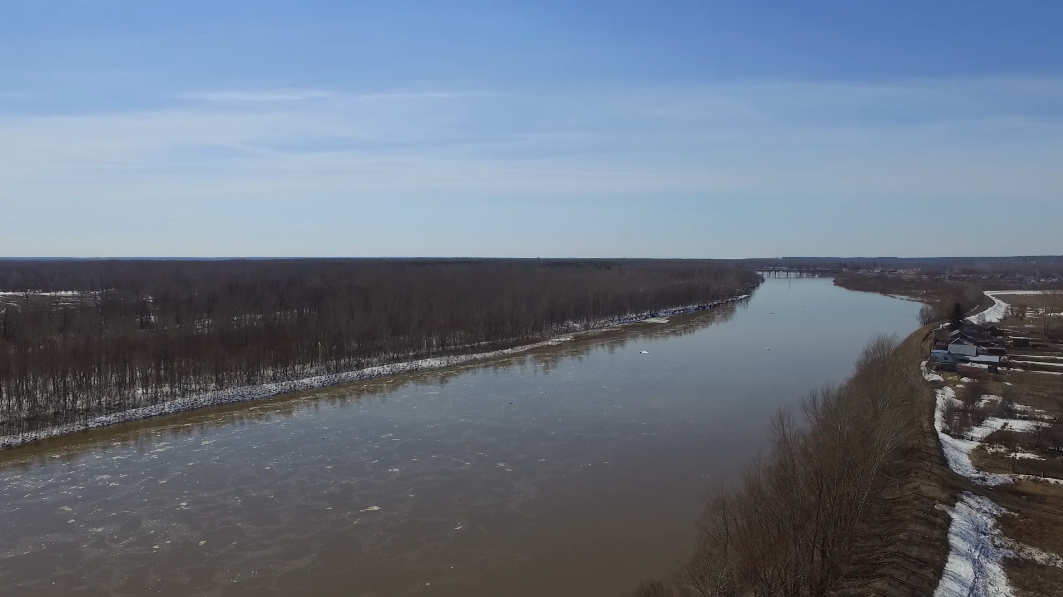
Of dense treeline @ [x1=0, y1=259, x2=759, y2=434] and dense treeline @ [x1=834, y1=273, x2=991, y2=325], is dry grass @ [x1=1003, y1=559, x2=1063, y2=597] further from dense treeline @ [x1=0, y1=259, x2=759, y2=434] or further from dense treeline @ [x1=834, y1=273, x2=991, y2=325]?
dense treeline @ [x1=834, y1=273, x2=991, y2=325]

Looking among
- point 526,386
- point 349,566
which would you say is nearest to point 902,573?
point 349,566

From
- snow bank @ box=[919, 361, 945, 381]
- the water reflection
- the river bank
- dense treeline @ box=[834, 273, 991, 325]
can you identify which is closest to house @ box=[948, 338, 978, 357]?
snow bank @ box=[919, 361, 945, 381]

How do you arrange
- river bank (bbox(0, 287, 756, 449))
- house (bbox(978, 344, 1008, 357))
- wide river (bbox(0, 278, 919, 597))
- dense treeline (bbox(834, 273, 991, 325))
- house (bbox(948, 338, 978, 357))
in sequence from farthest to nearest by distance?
1. dense treeline (bbox(834, 273, 991, 325))
2. house (bbox(978, 344, 1008, 357))
3. house (bbox(948, 338, 978, 357))
4. river bank (bbox(0, 287, 756, 449))
5. wide river (bbox(0, 278, 919, 597))

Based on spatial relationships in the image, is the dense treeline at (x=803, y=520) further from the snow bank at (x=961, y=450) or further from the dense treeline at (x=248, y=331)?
the dense treeline at (x=248, y=331)

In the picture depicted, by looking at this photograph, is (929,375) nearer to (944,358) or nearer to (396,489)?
(944,358)

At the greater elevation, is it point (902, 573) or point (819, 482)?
point (819, 482)

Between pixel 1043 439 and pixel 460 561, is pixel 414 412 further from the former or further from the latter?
pixel 1043 439

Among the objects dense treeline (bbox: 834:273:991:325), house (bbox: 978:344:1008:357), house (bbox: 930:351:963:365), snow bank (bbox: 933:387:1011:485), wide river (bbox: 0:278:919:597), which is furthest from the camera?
dense treeline (bbox: 834:273:991:325)
